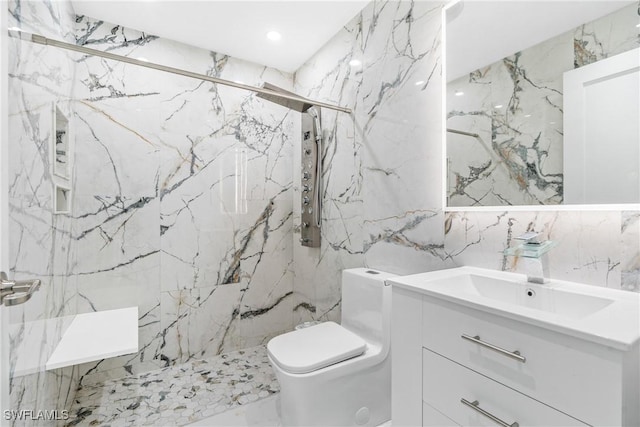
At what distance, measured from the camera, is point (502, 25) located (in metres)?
1.32

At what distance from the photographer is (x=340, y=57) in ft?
7.44

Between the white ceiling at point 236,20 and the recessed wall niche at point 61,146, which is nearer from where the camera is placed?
the recessed wall niche at point 61,146

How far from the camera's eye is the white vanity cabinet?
2.19ft

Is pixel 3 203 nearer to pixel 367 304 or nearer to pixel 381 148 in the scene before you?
pixel 367 304

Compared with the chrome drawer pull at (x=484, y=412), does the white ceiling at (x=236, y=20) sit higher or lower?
higher

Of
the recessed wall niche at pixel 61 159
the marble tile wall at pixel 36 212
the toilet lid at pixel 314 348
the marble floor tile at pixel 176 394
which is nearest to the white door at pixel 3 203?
the marble tile wall at pixel 36 212

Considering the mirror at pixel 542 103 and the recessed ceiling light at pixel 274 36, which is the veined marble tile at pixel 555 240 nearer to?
the mirror at pixel 542 103

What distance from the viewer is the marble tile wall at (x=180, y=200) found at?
2.14 meters

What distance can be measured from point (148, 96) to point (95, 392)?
6.96 ft

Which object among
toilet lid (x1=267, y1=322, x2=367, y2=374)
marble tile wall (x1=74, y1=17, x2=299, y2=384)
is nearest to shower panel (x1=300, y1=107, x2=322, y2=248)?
marble tile wall (x1=74, y1=17, x2=299, y2=384)

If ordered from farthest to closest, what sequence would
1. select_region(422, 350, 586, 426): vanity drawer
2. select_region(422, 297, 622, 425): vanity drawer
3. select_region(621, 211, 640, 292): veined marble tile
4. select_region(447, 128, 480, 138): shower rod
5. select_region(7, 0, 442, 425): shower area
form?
select_region(7, 0, 442, 425): shower area
select_region(447, 128, 480, 138): shower rod
select_region(621, 211, 640, 292): veined marble tile
select_region(422, 350, 586, 426): vanity drawer
select_region(422, 297, 622, 425): vanity drawer

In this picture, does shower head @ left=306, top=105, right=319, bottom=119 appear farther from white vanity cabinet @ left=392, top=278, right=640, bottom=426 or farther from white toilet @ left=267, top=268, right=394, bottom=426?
white vanity cabinet @ left=392, top=278, right=640, bottom=426

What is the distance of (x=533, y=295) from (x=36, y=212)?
77.2 inches

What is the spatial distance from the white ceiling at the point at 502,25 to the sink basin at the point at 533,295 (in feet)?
3.13
